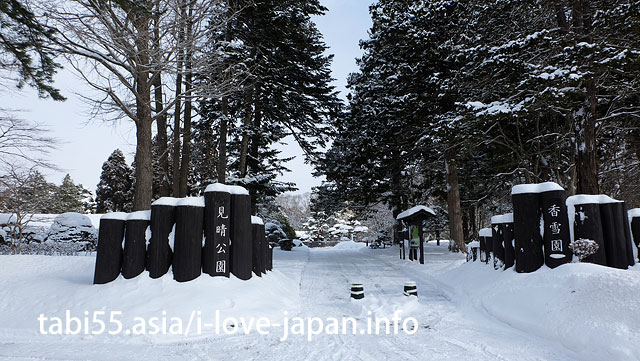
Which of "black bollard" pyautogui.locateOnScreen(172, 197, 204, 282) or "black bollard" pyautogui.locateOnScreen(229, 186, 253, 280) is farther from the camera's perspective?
"black bollard" pyautogui.locateOnScreen(229, 186, 253, 280)

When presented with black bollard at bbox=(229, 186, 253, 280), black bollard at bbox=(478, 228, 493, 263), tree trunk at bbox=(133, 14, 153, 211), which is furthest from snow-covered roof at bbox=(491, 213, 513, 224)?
tree trunk at bbox=(133, 14, 153, 211)

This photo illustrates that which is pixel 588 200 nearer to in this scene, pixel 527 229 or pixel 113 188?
pixel 527 229

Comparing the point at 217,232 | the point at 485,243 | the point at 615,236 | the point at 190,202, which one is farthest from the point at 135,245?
the point at 615,236

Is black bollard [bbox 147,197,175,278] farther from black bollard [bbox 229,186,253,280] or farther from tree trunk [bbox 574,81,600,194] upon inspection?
tree trunk [bbox 574,81,600,194]

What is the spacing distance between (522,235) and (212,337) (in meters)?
6.40

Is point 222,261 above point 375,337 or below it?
above

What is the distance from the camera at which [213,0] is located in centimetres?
1095

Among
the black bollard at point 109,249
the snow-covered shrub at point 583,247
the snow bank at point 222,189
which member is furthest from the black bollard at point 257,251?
the snow-covered shrub at point 583,247

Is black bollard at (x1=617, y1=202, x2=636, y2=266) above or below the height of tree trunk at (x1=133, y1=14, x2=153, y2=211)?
below

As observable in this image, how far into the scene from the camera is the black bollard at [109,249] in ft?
22.5

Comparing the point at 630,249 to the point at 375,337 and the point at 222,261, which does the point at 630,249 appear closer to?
the point at 375,337

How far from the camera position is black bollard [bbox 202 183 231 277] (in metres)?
7.26

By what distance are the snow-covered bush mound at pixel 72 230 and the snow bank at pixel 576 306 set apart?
17.5 m

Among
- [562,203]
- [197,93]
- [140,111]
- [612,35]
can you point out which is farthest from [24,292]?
[612,35]
